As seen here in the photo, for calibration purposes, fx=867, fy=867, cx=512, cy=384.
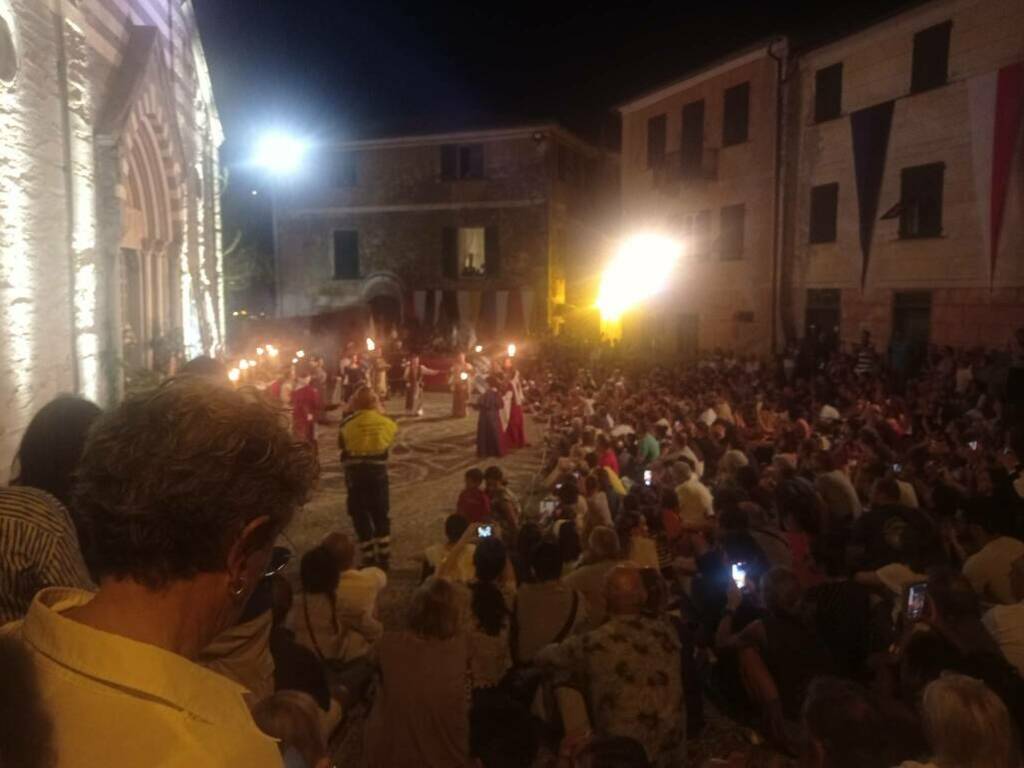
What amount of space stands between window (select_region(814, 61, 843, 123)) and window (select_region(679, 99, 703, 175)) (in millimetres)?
4522

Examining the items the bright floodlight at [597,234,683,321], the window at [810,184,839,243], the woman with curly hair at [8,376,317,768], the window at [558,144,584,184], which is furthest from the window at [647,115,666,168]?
the woman with curly hair at [8,376,317,768]

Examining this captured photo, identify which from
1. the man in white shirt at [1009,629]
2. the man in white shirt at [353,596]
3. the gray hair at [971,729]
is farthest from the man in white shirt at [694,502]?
the gray hair at [971,729]

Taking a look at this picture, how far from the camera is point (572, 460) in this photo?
1056 cm

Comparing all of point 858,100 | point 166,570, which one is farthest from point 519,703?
point 858,100

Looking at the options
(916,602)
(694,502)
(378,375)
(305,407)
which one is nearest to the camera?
(916,602)

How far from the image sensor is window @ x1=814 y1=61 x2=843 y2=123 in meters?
21.1

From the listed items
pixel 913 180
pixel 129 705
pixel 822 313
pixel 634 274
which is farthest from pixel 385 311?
pixel 129 705

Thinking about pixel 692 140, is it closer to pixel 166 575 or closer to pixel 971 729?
pixel 971 729

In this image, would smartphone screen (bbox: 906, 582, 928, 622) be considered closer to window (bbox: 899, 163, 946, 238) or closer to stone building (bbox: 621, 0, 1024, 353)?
stone building (bbox: 621, 0, 1024, 353)

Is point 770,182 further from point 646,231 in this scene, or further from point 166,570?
point 166,570

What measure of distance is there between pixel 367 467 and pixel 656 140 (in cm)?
2200

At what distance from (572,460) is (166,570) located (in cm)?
918

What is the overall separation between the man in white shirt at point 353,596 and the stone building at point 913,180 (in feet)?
50.2

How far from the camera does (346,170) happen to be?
34.8 meters
